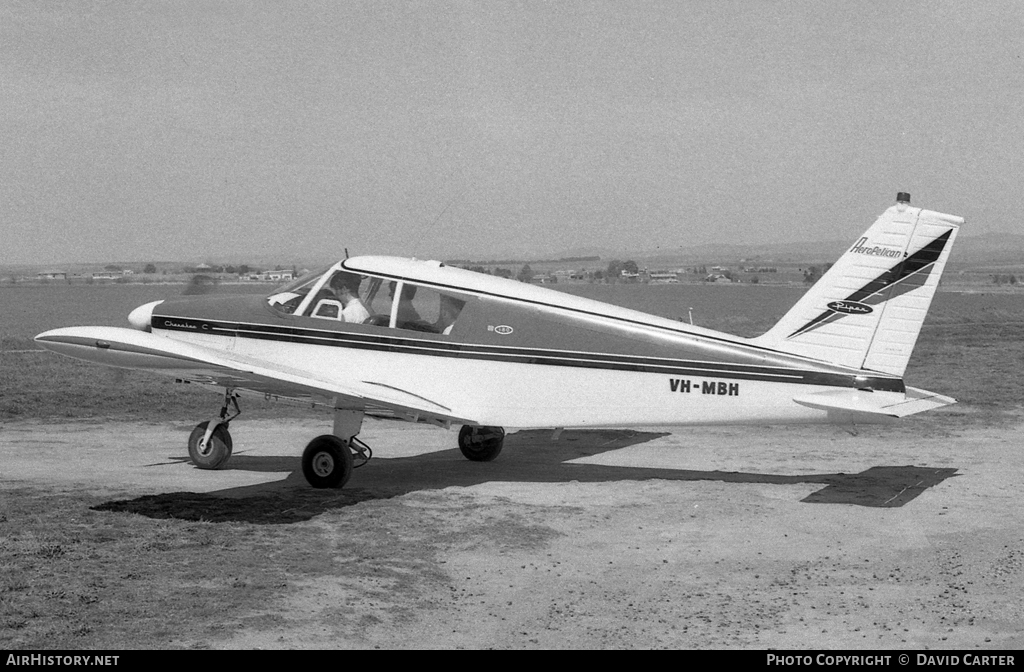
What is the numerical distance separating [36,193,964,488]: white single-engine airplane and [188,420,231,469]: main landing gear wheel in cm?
2

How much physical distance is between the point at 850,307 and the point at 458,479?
517 cm

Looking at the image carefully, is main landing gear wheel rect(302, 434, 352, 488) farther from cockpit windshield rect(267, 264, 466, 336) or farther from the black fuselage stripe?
cockpit windshield rect(267, 264, 466, 336)

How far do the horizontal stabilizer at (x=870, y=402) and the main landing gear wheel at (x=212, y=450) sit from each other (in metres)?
7.14

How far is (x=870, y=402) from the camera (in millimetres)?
10820

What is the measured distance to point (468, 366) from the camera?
40.2ft

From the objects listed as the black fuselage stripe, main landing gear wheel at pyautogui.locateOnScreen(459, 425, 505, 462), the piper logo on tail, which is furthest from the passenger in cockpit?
the piper logo on tail

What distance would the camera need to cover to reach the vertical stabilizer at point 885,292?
11.1 m

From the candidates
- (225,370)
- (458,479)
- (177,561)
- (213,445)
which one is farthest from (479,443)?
(177,561)

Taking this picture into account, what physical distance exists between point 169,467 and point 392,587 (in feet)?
20.1

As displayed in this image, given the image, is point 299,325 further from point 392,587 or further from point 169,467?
point 392,587

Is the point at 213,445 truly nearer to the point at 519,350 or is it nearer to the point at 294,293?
the point at 294,293

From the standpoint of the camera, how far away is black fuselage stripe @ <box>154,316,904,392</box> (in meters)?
11.3

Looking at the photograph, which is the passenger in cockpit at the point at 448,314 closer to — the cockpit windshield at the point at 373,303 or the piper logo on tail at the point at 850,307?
the cockpit windshield at the point at 373,303
